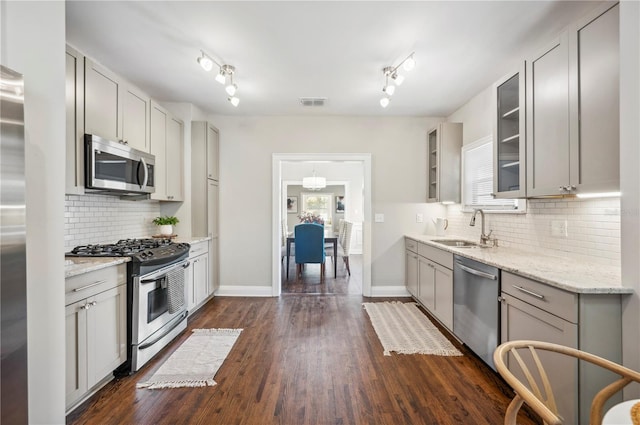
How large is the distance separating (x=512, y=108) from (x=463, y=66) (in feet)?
2.24

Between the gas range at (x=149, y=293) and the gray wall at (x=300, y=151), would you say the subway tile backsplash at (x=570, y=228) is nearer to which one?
the gray wall at (x=300, y=151)

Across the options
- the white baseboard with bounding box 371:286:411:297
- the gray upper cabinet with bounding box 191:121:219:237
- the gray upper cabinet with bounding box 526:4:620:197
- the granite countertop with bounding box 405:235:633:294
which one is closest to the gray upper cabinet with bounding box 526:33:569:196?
the gray upper cabinet with bounding box 526:4:620:197

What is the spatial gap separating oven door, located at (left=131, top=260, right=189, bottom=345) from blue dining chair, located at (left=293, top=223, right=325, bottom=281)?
2.42 meters

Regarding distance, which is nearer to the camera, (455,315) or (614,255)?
(614,255)

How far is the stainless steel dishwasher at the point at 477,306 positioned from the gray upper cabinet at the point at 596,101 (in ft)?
2.71

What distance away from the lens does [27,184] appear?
1336 mm

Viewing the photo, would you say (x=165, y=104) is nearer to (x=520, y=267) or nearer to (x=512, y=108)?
(x=512, y=108)

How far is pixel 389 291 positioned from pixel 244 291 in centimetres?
209

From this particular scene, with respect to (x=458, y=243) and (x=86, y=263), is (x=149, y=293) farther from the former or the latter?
(x=458, y=243)

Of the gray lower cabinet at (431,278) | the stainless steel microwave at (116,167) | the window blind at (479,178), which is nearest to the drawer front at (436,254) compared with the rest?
the gray lower cabinet at (431,278)

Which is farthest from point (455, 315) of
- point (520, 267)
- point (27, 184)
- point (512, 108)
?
point (27, 184)

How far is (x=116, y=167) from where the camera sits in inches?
95.5

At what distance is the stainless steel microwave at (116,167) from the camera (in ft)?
7.14

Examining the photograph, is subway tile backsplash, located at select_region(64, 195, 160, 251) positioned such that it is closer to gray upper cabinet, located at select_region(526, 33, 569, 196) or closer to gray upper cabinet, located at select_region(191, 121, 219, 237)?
gray upper cabinet, located at select_region(191, 121, 219, 237)
